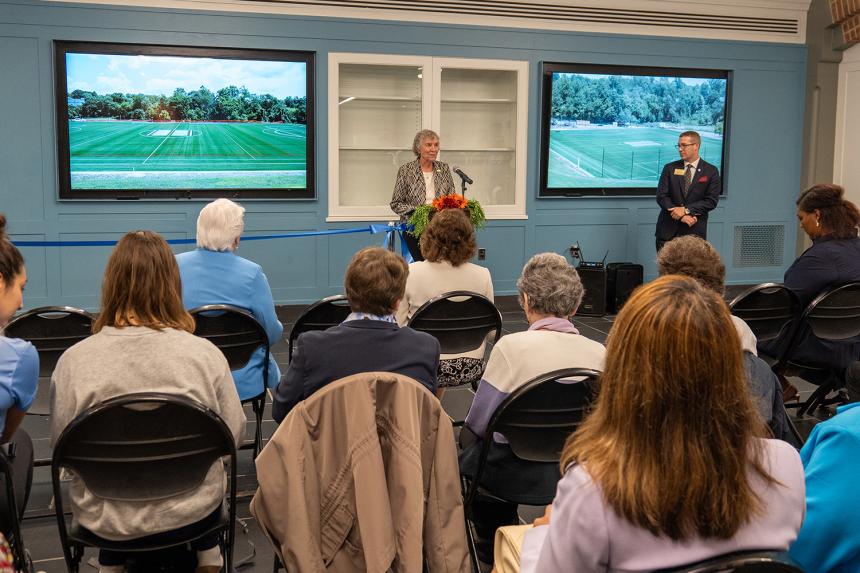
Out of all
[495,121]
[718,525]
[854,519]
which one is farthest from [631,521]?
[495,121]

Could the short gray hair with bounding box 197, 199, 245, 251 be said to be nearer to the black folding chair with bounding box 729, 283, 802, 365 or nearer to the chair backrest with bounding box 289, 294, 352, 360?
the chair backrest with bounding box 289, 294, 352, 360

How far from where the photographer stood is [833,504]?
1.33m

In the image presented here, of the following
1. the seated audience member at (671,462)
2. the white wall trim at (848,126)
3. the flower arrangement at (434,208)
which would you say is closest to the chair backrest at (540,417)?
the seated audience member at (671,462)

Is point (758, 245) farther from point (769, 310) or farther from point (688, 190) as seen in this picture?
point (769, 310)

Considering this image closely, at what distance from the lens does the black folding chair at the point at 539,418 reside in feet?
7.25

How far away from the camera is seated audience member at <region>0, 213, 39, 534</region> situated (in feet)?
6.87

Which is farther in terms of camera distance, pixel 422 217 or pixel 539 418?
pixel 422 217

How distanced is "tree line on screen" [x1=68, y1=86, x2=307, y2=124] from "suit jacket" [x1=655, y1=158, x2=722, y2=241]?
3.44 m

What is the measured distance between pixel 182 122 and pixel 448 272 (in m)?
4.41

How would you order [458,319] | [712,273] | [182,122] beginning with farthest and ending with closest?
[182,122] < [458,319] < [712,273]

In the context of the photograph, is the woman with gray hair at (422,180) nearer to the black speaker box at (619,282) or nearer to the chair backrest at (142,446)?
the black speaker box at (619,282)

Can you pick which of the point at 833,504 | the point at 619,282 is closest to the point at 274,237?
the point at 619,282

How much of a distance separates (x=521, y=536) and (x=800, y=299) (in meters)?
2.88

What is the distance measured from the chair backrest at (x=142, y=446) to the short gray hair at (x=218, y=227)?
1407 millimetres
